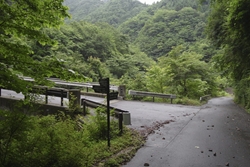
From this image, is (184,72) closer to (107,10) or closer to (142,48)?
(142,48)

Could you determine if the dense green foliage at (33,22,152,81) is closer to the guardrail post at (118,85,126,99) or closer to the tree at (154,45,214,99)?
the tree at (154,45,214,99)

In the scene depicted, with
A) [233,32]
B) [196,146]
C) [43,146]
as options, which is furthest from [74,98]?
[233,32]

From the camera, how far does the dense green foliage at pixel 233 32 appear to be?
790 centimetres

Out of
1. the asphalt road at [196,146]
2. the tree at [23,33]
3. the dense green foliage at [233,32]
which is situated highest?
A: the dense green foliage at [233,32]

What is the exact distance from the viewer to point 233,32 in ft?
32.3

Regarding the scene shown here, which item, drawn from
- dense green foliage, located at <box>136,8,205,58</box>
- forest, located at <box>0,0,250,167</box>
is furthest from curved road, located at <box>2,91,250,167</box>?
dense green foliage, located at <box>136,8,205,58</box>

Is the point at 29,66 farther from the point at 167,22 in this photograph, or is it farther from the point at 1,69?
the point at 167,22

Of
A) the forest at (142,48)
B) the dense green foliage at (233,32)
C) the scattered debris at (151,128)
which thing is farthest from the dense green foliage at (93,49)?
the scattered debris at (151,128)

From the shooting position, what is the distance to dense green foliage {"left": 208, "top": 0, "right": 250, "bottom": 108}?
7.90 metres

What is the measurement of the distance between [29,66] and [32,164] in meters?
2.07

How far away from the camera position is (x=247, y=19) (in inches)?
313

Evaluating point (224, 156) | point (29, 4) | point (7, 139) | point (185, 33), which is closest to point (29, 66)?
point (29, 4)

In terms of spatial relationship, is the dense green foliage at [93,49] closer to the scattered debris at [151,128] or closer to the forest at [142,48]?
the forest at [142,48]

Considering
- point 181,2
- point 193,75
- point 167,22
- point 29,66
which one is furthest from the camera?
point 181,2
